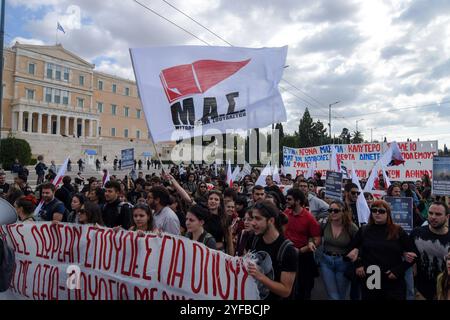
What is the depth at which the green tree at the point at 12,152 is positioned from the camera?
35.0m

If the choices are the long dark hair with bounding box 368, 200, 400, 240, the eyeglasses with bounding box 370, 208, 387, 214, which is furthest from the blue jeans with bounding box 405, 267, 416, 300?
the eyeglasses with bounding box 370, 208, 387, 214

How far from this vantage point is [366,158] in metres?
17.2

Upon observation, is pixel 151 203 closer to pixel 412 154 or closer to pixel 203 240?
pixel 203 240

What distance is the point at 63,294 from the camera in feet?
13.5

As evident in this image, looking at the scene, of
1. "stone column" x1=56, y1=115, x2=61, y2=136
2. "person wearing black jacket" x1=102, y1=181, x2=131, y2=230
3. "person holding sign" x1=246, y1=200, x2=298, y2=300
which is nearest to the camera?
"person holding sign" x1=246, y1=200, x2=298, y2=300

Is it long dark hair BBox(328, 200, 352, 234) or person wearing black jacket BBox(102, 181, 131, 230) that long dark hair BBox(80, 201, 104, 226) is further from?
long dark hair BBox(328, 200, 352, 234)

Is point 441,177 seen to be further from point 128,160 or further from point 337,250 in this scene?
point 128,160

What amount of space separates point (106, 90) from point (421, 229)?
80945 mm

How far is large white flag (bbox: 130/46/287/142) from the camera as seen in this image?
4891mm

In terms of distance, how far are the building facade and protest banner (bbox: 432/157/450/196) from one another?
174 ft

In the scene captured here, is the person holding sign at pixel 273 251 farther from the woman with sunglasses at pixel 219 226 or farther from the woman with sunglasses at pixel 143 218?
the woman with sunglasses at pixel 143 218

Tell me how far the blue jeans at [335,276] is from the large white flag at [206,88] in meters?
2.02

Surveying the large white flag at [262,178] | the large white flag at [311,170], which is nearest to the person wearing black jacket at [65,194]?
the large white flag at [262,178]
